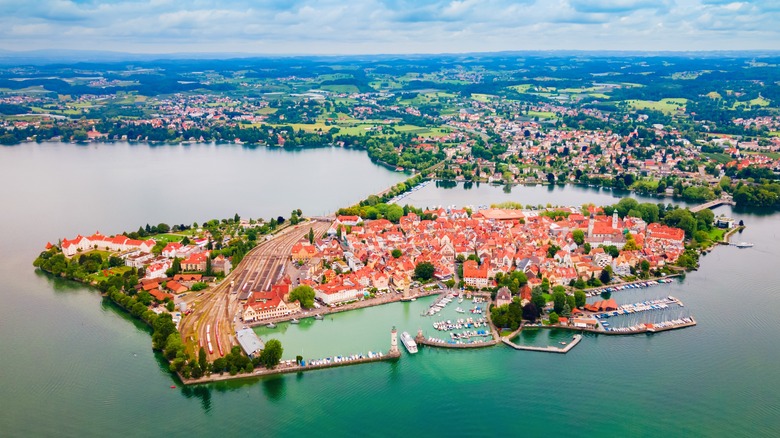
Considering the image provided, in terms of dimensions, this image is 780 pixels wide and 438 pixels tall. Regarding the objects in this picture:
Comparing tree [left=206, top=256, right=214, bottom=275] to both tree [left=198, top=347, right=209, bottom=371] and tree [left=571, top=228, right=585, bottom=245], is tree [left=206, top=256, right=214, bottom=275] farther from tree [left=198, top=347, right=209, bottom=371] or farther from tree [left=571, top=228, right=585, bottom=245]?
tree [left=571, top=228, right=585, bottom=245]

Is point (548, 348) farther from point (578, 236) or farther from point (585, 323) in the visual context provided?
point (578, 236)

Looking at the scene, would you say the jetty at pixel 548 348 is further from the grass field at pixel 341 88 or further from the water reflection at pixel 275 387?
the grass field at pixel 341 88

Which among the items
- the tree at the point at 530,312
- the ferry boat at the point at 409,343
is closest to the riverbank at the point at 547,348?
the tree at the point at 530,312

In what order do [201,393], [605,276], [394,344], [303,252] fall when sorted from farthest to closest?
[303,252] < [605,276] < [394,344] < [201,393]

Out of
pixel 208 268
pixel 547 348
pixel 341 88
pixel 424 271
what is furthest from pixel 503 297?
pixel 341 88

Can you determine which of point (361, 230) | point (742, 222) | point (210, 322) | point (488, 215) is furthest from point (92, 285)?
point (742, 222)

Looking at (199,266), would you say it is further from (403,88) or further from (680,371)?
(403,88)

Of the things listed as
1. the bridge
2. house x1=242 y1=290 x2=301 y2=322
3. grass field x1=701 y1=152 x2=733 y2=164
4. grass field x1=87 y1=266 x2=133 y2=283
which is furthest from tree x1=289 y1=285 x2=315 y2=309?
grass field x1=701 y1=152 x2=733 y2=164
